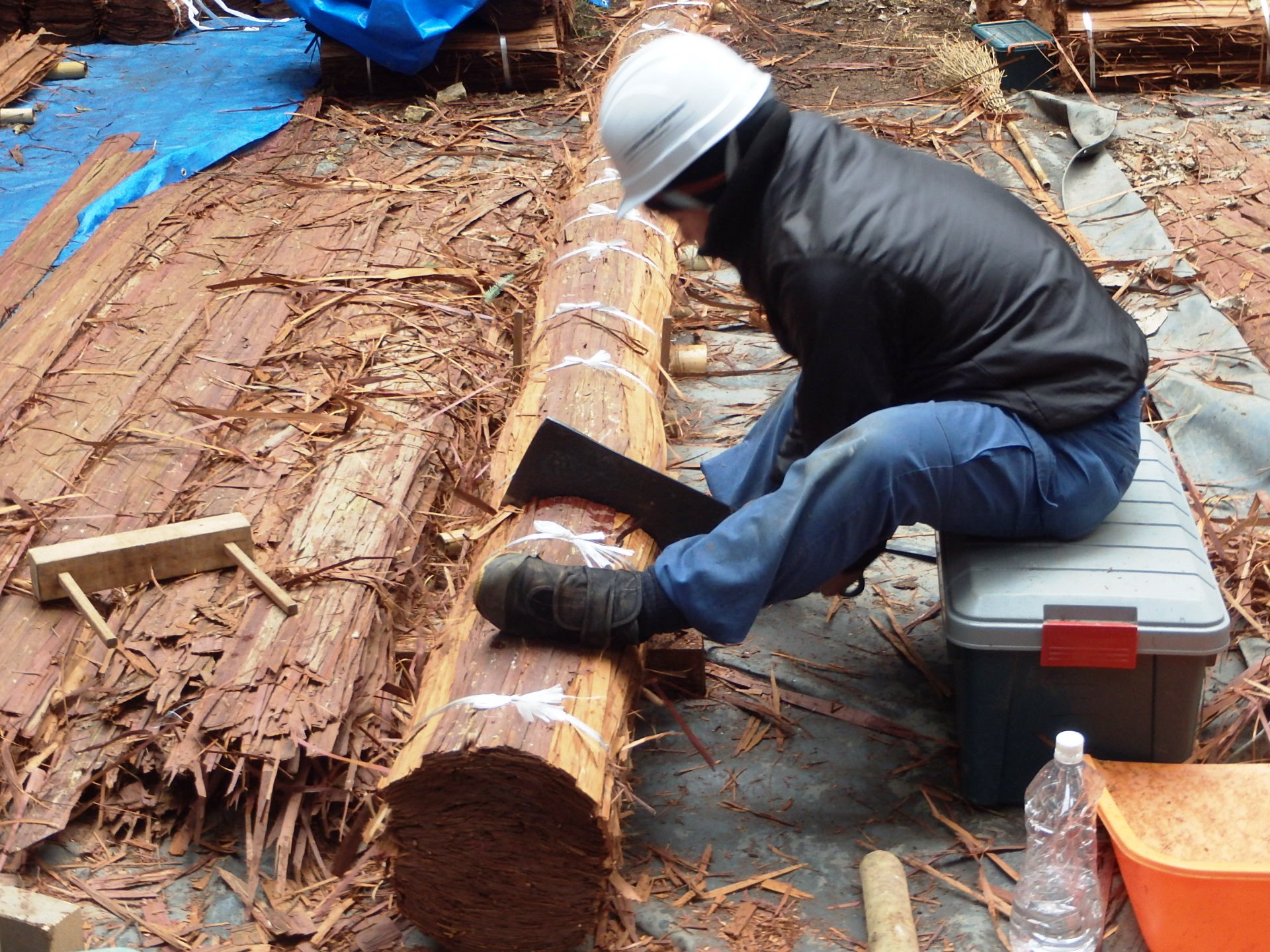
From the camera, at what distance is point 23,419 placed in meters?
4.21

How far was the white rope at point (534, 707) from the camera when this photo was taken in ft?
7.89

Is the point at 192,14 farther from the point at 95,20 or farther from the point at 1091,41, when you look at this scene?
the point at 1091,41

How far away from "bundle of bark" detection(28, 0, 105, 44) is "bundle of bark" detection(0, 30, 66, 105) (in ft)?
Answer: 0.98

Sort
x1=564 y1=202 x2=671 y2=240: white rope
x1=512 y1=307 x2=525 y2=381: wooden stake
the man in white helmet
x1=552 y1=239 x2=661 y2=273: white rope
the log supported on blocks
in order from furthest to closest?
x1=564 y1=202 x2=671 y2=240: white rope
x1=552 y1=239 x2=661 y2=273: white rope
x1=512 y1=307 x2=525 y2=381: wooden stake
the man in white helmet
the log supported on blocks

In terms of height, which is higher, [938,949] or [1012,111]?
[938,949]

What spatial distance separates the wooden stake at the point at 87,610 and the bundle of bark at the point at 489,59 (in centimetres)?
509

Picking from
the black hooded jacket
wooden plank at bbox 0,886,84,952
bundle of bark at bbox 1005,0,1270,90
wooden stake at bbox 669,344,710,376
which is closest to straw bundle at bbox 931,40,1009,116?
bundle of bark at bbox 1005,0,1270,90

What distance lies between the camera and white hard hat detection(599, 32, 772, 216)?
2.67 m

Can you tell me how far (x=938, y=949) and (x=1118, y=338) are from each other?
1378 millimetres

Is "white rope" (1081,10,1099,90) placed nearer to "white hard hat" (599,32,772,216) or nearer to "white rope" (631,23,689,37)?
"white rope" (631,23,689,37)

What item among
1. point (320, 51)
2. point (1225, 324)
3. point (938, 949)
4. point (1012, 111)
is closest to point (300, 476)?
point (938, 949)

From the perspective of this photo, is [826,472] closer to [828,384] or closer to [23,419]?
[828,384]

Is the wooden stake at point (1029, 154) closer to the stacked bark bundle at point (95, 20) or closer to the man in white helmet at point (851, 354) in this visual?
the man in white helmet at point (851, 354)

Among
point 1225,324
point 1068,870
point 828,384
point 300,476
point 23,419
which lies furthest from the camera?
point 1225,324
